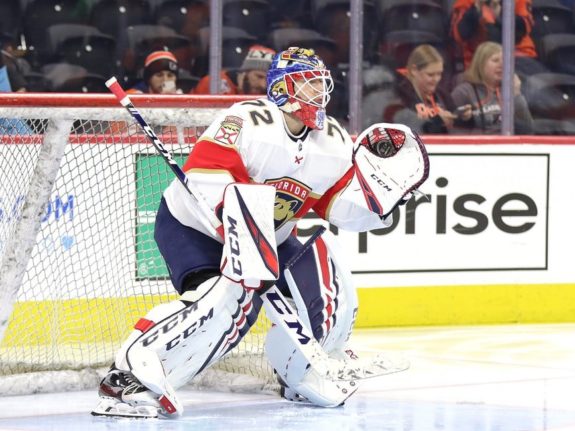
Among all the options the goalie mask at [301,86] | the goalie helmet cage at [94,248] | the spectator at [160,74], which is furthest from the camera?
the spectator at [160,74]

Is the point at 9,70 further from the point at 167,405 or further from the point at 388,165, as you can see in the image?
the point at 167,405

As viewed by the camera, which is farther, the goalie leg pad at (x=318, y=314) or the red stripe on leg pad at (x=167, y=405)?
the goalie leg pad at (x=318, y=314)

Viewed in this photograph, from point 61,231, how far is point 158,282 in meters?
0.34

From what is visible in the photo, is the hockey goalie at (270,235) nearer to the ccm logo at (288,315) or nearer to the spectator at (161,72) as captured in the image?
the ccm logo at (288,315)

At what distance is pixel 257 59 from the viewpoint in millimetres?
5516

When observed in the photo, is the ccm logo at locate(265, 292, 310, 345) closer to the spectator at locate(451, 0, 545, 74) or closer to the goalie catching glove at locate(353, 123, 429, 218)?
the goalie catching glove at locate(353, 123, 429, 218)

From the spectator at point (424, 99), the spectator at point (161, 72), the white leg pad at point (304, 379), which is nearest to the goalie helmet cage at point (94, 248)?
the white leg pad at point (304, 379)

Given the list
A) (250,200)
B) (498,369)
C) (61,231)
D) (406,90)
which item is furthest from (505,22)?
(250,200)

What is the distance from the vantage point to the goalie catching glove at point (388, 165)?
3879mm

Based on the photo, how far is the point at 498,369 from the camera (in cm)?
459

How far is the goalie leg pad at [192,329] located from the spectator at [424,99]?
86.7 inches

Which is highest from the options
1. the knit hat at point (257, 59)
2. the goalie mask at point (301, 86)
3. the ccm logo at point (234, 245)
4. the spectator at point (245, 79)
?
the knit hat at point (257, 59)

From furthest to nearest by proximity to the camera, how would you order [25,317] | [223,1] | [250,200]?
1. [223,1]
2. [25,317]
3. [250,200]

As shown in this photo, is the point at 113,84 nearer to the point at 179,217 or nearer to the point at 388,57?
the point at 179,217
